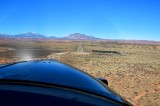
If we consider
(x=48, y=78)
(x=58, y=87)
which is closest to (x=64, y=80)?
(x=48, y=78)

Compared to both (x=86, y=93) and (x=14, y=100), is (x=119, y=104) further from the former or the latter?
(x=14, y=100)

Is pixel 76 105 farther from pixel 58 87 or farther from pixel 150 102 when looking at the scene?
pixel 150 102

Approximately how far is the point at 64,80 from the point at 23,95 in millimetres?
476

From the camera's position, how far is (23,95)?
1.52m

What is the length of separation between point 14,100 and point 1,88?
7.8 inches

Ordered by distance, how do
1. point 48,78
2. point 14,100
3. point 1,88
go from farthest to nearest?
1. point 48,78
2. point 1,88
3. point 14,100

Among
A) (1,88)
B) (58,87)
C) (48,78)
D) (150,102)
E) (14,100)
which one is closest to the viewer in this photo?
(14,100)

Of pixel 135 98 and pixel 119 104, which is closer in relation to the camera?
pixel 119 104

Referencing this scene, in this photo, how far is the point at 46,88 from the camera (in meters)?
1.68

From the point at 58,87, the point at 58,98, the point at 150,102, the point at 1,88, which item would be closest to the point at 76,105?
the point at 58,98

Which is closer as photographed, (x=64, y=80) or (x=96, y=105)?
(x=96, y=105)

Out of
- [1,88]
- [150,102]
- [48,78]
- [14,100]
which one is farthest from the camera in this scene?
[150,102]

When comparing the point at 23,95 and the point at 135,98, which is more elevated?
the point at 23,95

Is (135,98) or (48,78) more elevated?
(48,78)
